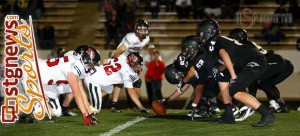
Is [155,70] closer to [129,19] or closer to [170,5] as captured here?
[129,19]

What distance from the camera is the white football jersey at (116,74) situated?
12.8 meters

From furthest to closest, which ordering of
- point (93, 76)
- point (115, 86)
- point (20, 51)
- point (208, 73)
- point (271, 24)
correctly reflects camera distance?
point (271, 24) → point (115, 86) → point (93, 76) → point (208, 73) → point (20, 51)

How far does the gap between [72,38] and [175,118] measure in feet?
34.0

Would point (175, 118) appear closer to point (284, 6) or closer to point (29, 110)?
point (29, 110)

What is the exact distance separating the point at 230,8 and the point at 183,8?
1235 mm

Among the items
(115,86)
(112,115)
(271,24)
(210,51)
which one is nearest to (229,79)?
(210,51)

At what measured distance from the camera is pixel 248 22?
20562 millimetres

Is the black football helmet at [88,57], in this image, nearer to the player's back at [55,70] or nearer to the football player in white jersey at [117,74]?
the player's back at [55,70]

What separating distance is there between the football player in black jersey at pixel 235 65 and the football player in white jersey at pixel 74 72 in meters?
1.53

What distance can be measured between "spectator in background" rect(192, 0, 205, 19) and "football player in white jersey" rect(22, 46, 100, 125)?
950cm

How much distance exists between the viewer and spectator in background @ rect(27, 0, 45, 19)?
2159cm

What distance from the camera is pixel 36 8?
72.0ft

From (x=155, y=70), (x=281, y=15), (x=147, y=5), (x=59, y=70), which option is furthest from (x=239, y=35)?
(x=147, y=5)

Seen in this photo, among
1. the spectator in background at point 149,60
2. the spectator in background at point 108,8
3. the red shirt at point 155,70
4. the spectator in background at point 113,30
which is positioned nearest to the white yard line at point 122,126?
the spectator in background at point 149,60
